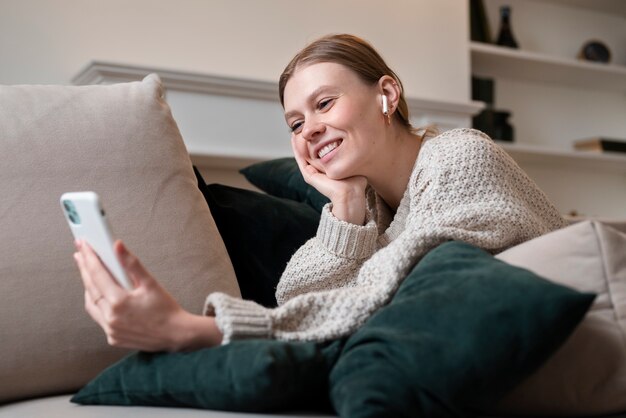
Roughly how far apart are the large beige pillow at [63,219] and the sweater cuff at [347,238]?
0.20 metres

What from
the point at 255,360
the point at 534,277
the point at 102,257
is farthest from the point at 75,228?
the point at 534,277

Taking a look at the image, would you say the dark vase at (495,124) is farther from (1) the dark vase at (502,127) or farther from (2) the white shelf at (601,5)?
(2) the white shelf at (601,5)

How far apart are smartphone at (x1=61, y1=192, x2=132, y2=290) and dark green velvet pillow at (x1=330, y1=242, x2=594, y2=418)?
0.29 meters

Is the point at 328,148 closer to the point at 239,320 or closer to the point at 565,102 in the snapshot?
the point at 239,320

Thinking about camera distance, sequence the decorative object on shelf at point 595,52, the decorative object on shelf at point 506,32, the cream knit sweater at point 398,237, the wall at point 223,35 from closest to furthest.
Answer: the cream knit sweater at point 398,237 → the wall at point 223,35 → the decorative object on shelf at point 506,32 → the decorative object on shelf at point 595,52

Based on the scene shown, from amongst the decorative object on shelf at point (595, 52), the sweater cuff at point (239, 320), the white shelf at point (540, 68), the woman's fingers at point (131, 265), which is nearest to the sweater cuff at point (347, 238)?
the sweater cuff at point (239, 320)

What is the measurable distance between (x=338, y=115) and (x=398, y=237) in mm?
453

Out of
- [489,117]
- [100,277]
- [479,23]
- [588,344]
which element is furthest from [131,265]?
[479,23]

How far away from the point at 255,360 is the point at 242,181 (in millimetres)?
2088

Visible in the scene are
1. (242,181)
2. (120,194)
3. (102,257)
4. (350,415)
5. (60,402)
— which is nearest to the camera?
(350,415)

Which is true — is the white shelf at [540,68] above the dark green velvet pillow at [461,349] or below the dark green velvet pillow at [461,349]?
below

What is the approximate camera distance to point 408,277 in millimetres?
1000

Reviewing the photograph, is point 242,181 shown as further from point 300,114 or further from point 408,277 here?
point 408,277

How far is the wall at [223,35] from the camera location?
2.60 m
